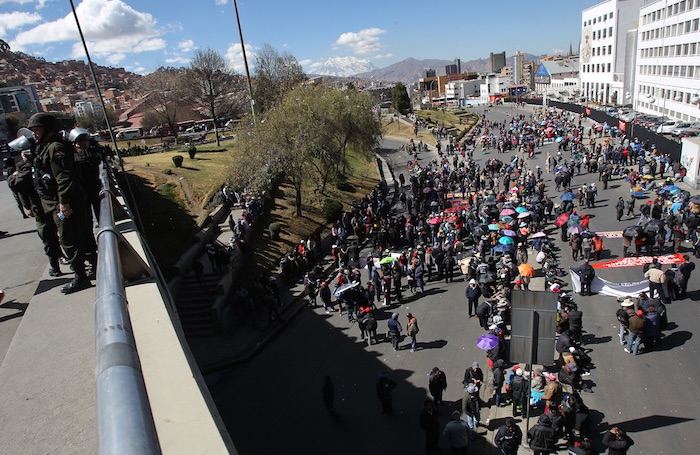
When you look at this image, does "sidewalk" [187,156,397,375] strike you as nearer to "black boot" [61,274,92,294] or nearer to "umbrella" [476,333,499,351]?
"umbrella" [476,333,499,351]

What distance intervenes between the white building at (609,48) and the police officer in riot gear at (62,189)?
8307cm

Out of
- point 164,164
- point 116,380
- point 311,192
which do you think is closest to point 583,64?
point 311,192

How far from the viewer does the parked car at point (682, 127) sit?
130 feet

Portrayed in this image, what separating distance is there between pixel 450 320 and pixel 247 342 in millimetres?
6744

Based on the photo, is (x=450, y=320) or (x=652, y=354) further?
(x=450, y=320)

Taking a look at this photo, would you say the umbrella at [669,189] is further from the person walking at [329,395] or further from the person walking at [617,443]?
the person walking at [329,395]

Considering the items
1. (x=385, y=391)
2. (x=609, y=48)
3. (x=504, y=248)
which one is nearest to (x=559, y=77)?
(x=609, y=48)

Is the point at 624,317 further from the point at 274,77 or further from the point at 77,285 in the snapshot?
the point at 274,77

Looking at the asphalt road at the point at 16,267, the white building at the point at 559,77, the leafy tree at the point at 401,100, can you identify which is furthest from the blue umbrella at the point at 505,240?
the white building at the point at 559,77

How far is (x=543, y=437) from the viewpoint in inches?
319

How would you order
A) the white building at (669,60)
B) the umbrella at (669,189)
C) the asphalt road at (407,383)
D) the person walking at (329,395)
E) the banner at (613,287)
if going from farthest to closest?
the white building at (669,60), the umbrella at (669,189), the banner at (613,287), the person walking at (329,395), the asphalt road at (407,383)

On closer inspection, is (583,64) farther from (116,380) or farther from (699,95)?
(116,380)

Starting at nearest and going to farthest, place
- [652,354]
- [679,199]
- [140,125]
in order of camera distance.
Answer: [652,354] → [679,199] → [140,125]

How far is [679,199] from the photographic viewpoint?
19047mm
